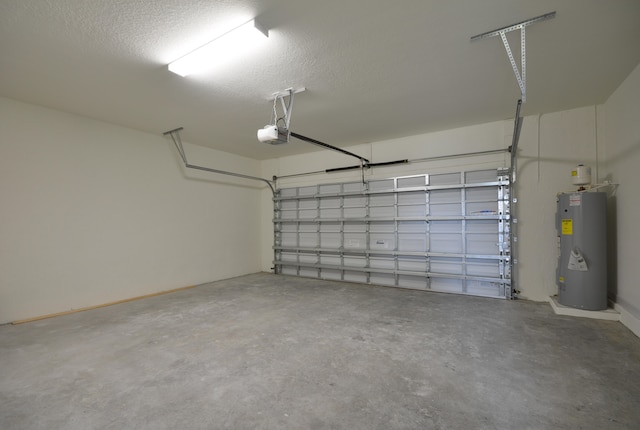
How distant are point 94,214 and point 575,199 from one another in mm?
6797

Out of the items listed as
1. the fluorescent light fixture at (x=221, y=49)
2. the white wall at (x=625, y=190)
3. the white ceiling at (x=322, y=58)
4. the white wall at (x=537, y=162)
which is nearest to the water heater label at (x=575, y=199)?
the white wall at (x=625, y=190)

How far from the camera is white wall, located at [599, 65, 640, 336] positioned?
3.15m

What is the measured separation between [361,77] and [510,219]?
3.28 metres

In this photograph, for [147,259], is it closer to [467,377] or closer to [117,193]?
[117,193]

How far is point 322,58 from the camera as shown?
2.87 metres

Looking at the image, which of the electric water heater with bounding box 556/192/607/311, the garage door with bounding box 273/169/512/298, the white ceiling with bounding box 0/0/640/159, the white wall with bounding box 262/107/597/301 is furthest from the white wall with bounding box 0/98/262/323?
the electric water heater with bounding box 556/192/607/311

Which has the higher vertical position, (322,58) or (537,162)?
(322,58)

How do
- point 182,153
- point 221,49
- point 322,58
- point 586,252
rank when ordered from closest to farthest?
point 221,49 < point 322,58 < point 586,252 < point 182,153

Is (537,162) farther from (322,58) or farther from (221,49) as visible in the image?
(221,49)

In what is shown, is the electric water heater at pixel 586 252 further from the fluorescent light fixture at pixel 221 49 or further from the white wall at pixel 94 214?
the white wall at pixel 94 214

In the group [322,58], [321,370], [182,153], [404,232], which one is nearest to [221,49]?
[322,58]

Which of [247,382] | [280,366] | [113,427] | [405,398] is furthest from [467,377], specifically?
[113,427]

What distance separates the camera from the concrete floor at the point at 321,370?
1.84 meters

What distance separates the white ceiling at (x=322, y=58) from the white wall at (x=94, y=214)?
52 cm
